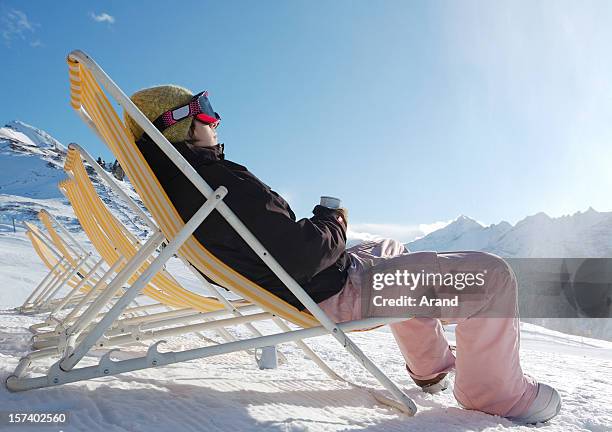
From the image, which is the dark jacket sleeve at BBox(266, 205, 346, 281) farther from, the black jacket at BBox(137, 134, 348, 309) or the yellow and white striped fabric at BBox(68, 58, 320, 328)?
the yellow and white striped fabric at BBox(68, 58, 320, 328)

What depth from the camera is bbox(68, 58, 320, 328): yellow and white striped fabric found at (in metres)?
1.74

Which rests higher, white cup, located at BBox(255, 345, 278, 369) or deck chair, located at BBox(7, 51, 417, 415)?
deck chair, located at BBox(7, 51, 417, 415)

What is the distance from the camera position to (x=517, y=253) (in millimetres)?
163625

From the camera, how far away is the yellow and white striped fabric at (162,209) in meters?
1.74

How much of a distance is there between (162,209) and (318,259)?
0.66 m

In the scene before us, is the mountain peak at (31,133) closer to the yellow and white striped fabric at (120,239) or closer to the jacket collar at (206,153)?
the yellow and white striped fabric at (120,239)

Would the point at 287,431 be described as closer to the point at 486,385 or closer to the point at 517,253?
the point at 486,385

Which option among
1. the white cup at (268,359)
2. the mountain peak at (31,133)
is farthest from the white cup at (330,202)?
the mountain peak at (31,133)

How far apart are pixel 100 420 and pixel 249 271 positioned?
0.72m

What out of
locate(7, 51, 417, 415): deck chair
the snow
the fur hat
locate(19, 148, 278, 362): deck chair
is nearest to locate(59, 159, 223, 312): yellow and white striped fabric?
locate(19, 148, 278, 362): deck chair

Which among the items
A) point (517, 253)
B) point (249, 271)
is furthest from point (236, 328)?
point (517, 253)

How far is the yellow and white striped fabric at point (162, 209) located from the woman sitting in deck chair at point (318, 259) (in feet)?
0.12

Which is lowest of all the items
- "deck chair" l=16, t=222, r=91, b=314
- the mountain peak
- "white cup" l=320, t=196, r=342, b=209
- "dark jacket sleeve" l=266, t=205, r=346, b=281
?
"deck chair" l=16, t=222, r=91, b=314

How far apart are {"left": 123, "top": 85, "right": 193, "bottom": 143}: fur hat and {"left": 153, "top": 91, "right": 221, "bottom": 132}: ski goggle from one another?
2cm
